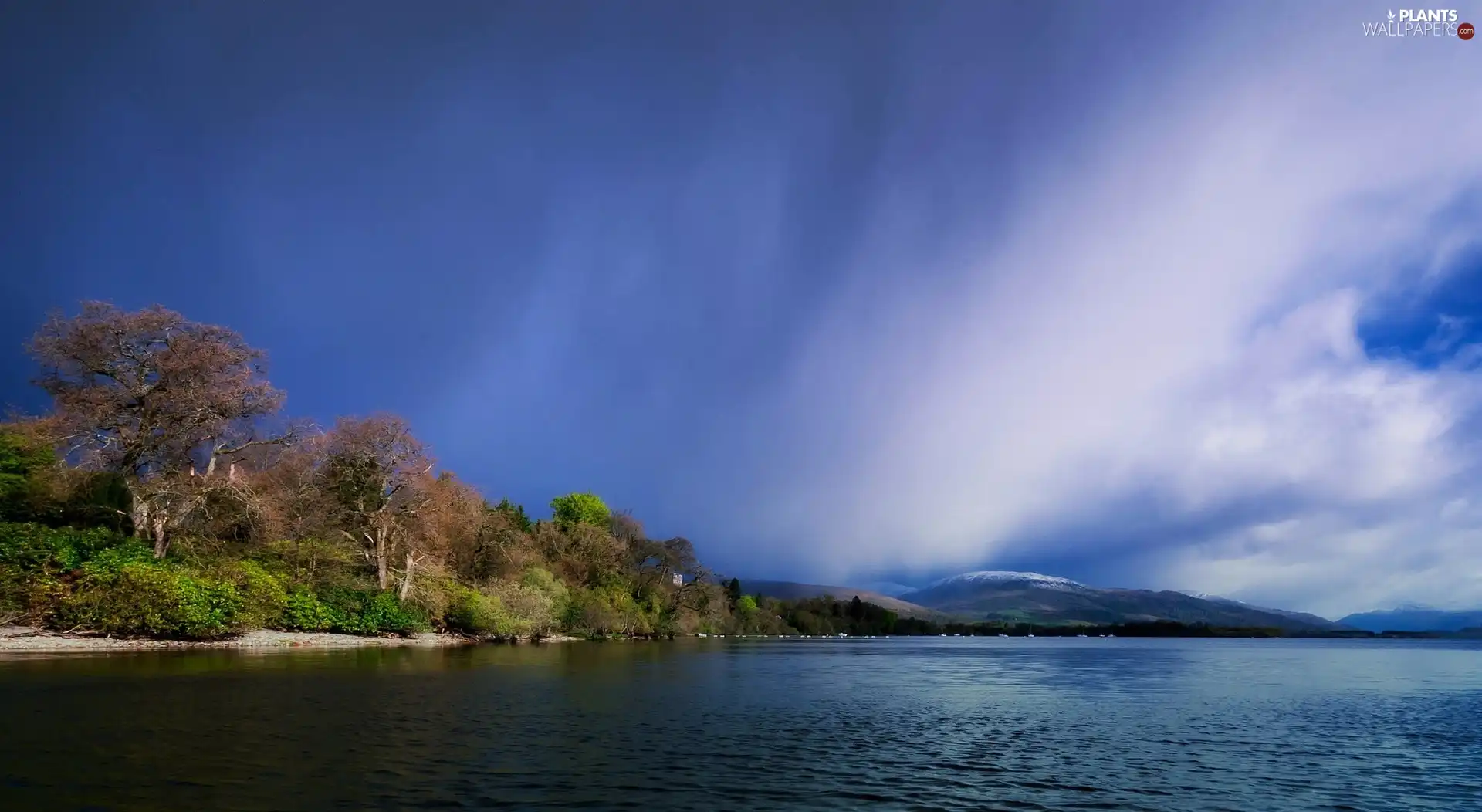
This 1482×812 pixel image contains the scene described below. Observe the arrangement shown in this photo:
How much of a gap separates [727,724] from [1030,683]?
2824 centimetres

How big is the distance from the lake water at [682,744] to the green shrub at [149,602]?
9577mm

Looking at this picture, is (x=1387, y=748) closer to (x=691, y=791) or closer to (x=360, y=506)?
(x=691, y=791)

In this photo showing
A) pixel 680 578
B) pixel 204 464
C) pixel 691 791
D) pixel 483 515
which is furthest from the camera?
pixel 680 578

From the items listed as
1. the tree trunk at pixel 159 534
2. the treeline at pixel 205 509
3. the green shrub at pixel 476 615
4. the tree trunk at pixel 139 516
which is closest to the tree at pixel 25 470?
the treeline at pixel 205 509

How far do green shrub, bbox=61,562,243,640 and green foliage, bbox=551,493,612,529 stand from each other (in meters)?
88.1

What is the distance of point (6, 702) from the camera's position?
934 inches

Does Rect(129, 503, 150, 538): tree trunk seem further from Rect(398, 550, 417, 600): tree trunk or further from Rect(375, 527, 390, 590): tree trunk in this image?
Rect(398, 550, 417, 600): tree trunk

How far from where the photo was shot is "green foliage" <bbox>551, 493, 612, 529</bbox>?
148 metres

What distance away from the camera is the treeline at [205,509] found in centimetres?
5122

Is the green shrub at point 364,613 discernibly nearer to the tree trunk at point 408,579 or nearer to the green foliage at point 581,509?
the tree trunk at point 408,579

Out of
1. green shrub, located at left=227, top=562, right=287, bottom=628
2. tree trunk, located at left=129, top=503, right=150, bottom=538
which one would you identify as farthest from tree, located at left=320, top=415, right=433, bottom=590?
tree trunk, located at left=129, top=503, right=150, bottom=538

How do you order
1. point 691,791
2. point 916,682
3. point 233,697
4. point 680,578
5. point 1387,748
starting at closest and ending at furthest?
1. point 691,791
2. point 1387,748
3. point 233,697
4. point 916,682
5. point 680,578

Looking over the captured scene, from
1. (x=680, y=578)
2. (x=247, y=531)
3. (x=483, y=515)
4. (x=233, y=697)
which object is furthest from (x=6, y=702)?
(x=680, y=578)

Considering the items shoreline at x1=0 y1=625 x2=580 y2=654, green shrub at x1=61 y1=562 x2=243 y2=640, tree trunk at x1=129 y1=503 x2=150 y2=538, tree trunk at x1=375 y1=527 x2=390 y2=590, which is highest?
tree trunk at x1=129 y1=503 x2=150 y2=538
